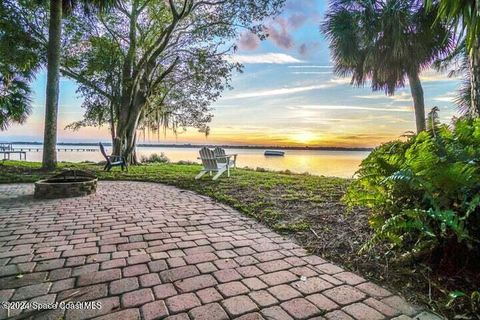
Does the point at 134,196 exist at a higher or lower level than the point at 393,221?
lower

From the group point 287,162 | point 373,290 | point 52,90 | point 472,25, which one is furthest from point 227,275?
point 287,162

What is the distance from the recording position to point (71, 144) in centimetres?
6406

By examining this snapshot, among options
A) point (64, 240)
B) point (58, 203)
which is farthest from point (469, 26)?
point (58, 203)

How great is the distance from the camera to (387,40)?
8.64 meters

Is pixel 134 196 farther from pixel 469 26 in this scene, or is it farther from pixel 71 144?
pixel 71 144

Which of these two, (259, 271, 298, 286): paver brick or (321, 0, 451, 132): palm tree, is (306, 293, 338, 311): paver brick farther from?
(321, 0, 451, 132): palm tree

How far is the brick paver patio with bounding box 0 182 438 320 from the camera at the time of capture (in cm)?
149

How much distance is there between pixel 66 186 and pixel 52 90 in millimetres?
4790

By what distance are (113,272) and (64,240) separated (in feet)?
3.28

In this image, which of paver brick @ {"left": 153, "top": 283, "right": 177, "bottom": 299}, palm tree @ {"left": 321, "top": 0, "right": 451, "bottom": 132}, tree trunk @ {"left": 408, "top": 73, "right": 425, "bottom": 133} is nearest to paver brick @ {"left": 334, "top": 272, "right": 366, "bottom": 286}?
paver brick @ {"left": 153, "top": 283, "right": 177, "bottom": 299}

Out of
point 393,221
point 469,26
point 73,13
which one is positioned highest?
point 73,13

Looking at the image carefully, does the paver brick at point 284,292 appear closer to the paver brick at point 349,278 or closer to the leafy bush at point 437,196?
the paver brick at point 349,278

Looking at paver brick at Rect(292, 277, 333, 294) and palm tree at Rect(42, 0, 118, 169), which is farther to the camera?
palm tree at Rect(42, 0, 118, 169)

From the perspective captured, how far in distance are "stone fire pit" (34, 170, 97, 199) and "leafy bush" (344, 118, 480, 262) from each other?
4582mm
